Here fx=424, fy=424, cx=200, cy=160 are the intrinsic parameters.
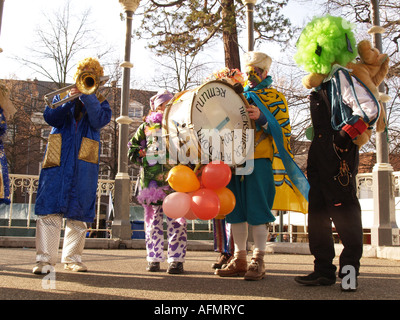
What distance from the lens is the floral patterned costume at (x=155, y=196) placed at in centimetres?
442

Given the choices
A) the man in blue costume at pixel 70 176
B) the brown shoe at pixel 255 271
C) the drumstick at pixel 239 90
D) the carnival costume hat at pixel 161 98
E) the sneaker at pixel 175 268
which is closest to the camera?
the brown shoe at pixel 255 271

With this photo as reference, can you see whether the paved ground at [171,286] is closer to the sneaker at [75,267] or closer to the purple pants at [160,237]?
the sneaker at [75,267]

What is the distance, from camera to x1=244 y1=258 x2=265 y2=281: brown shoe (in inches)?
145

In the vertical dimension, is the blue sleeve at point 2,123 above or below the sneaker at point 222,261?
above

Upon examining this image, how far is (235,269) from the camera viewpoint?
13.2ft

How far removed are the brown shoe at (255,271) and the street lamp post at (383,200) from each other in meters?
3.80

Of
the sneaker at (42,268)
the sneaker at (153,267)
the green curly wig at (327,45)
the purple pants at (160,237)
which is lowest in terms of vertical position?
the sneaker at (153,267)

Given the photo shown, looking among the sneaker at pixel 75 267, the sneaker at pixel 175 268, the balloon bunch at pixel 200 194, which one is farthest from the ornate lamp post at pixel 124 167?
the balloon bunch at pixel 200 194

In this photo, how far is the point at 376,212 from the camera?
7.07 m

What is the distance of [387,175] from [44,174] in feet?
18.2

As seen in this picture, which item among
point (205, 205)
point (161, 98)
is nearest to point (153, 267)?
point (205, 205)

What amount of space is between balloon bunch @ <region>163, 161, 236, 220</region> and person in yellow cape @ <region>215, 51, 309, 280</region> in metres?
0.40
